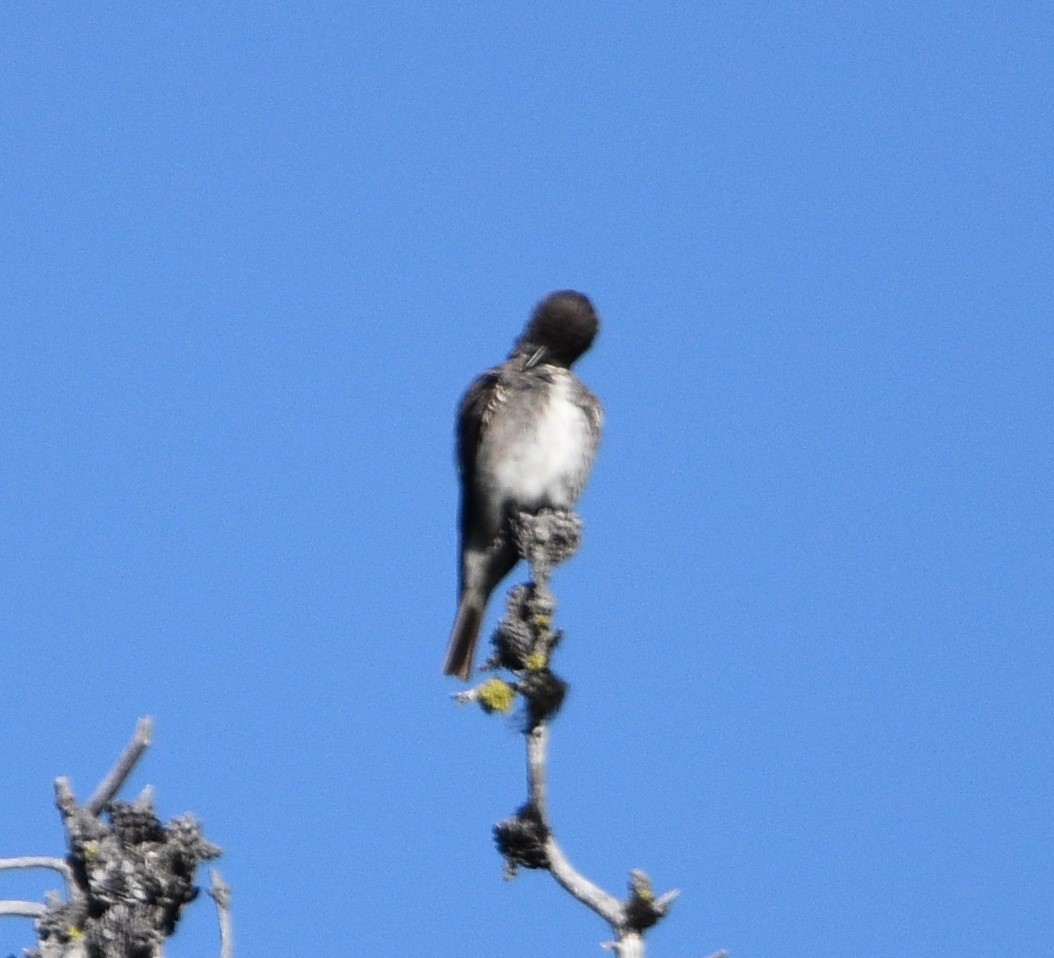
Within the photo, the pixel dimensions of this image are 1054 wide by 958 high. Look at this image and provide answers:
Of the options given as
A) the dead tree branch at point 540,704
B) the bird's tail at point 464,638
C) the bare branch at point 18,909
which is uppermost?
the bird's tail at point 464,638

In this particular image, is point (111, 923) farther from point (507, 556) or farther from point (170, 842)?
point (507, 556)

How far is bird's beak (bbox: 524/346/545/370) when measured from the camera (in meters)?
10.6

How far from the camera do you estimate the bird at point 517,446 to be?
33.3ft

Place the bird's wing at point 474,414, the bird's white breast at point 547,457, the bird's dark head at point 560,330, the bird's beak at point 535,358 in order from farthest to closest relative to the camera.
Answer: the bird's dark head at point 560,330 < the bird's beak at point 535,358 < the bird's wing at point 474,414 < the bird's white breast at point 547,457

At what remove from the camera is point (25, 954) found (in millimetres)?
4922

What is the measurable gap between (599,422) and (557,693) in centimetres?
377

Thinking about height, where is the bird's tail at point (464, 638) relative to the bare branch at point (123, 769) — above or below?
above

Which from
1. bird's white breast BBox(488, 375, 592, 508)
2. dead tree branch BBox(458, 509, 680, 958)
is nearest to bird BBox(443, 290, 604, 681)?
bird's white breast BBox(488, 375, 592, 508)

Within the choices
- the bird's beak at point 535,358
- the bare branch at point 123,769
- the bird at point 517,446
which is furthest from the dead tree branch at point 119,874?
the bird's beak at point 535,358

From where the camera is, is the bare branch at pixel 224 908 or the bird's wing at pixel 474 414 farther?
the bird's wing at pixel 474 414

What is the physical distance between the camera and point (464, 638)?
1044 cm

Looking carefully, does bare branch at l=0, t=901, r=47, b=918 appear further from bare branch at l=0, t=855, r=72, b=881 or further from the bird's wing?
the bird's wing

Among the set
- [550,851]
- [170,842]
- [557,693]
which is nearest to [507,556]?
[557,693]

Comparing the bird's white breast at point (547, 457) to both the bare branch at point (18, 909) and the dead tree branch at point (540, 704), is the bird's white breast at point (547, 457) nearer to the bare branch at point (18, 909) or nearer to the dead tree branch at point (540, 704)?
the dead tree branch at point (540, 704)
